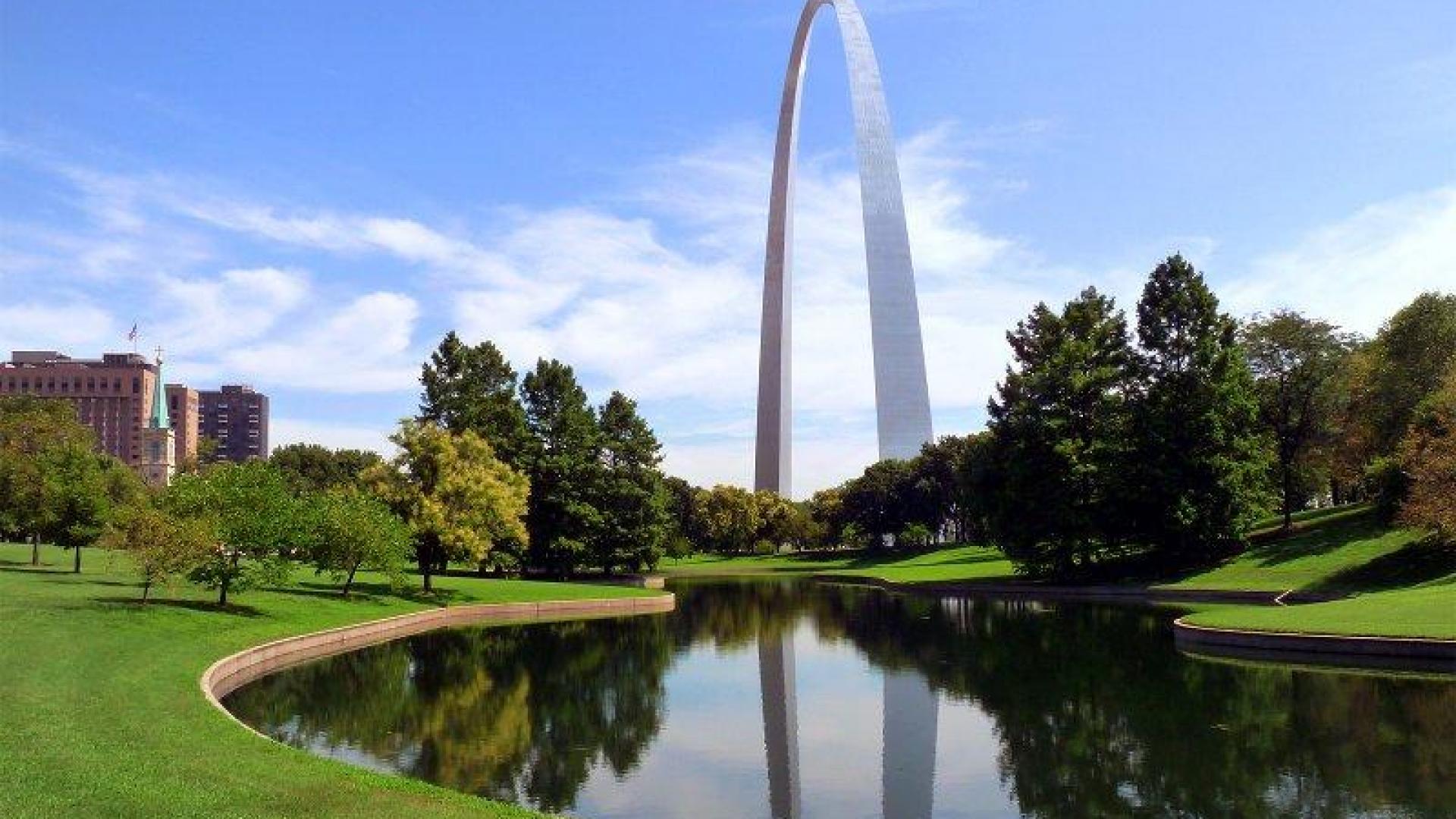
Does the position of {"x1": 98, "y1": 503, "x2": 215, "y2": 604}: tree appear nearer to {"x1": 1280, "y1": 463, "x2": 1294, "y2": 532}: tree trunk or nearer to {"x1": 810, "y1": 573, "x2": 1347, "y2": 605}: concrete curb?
{"x1": 810, "y1": 573, "x2": 1347, "y2": 605}: concrete curb

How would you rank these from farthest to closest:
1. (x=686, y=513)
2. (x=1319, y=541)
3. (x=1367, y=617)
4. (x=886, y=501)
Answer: (x=686, y=513)
(x=886, y=501)
(x=1319, y=541)
(x=1367, y=617)

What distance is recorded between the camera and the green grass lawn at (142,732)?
11.1 m

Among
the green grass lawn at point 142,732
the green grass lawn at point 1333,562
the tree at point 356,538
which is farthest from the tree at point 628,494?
the green grass lawn at point 142,732

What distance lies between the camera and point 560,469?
209 ft

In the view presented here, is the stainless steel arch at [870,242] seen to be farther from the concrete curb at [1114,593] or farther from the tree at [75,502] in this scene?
the tree at [75,502]

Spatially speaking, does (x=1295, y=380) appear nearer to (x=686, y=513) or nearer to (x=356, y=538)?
(x=356, y=538)

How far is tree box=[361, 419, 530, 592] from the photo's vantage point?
43.1 m

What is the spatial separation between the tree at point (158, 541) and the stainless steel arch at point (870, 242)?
199ft

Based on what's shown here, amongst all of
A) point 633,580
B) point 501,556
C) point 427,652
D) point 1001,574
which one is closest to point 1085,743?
point 427,652

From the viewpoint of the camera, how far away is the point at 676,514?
118562 mm

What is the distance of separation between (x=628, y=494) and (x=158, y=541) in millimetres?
38568

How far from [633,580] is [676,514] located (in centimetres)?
5433

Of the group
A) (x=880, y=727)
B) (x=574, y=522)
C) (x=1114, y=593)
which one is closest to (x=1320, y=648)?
(x=880, y=727)

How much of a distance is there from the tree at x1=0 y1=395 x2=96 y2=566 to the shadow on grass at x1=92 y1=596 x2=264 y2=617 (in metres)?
11.2
